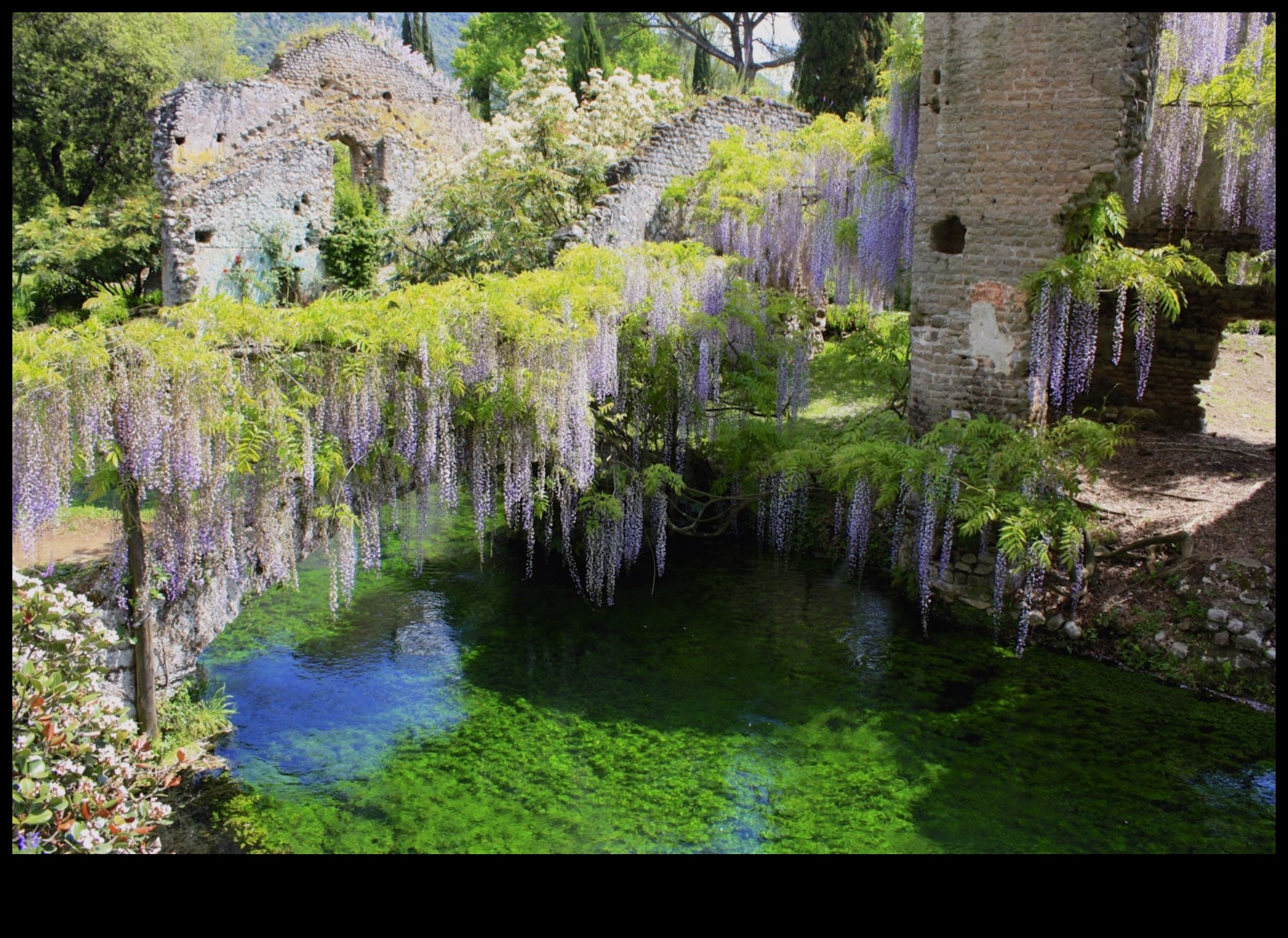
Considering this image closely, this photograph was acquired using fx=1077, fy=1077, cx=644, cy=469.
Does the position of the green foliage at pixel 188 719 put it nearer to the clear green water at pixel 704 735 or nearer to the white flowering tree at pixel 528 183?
the clear green water at pixel 704 735

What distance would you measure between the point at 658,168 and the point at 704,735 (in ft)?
31.7

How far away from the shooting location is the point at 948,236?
8969 mm

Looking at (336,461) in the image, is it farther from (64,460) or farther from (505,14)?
(505,14)

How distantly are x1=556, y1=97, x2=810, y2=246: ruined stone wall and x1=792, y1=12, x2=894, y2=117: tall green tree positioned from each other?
11.9 feet

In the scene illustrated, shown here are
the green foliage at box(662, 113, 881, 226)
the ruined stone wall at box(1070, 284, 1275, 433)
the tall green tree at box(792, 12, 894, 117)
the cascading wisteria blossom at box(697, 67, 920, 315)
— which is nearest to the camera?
the cascading wisteria blossom at box(697, 67, 920, 315)

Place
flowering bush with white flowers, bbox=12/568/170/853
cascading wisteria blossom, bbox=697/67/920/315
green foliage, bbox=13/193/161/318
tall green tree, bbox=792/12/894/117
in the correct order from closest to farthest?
flowering bush with white flowers, bbox=12/568/170/853 < cascading wisteria blossom, bbox=697/67/920/315 < green foliage, bbox=13/193/161/318 < tall green tree, bbox=792/12/894/117

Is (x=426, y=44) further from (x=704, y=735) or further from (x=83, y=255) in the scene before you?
(x=704, y=735)

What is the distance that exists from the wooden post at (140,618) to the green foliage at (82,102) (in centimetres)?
1870

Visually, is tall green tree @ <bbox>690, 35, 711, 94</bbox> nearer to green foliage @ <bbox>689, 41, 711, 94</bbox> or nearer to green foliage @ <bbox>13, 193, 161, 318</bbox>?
green foliage @ <bbox>689, 41, 711, 94</bbox>

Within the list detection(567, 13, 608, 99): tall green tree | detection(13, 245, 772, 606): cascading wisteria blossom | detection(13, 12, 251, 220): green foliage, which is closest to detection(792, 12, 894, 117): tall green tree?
detection(567, 13, 608, 99): tall green tree

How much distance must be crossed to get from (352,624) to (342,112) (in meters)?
13.0

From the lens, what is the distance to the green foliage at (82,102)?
21562 mm

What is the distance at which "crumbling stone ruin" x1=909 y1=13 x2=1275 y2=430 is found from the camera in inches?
318

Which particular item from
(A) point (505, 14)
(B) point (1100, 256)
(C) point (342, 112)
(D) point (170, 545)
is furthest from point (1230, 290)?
(A) point (505, 14)
